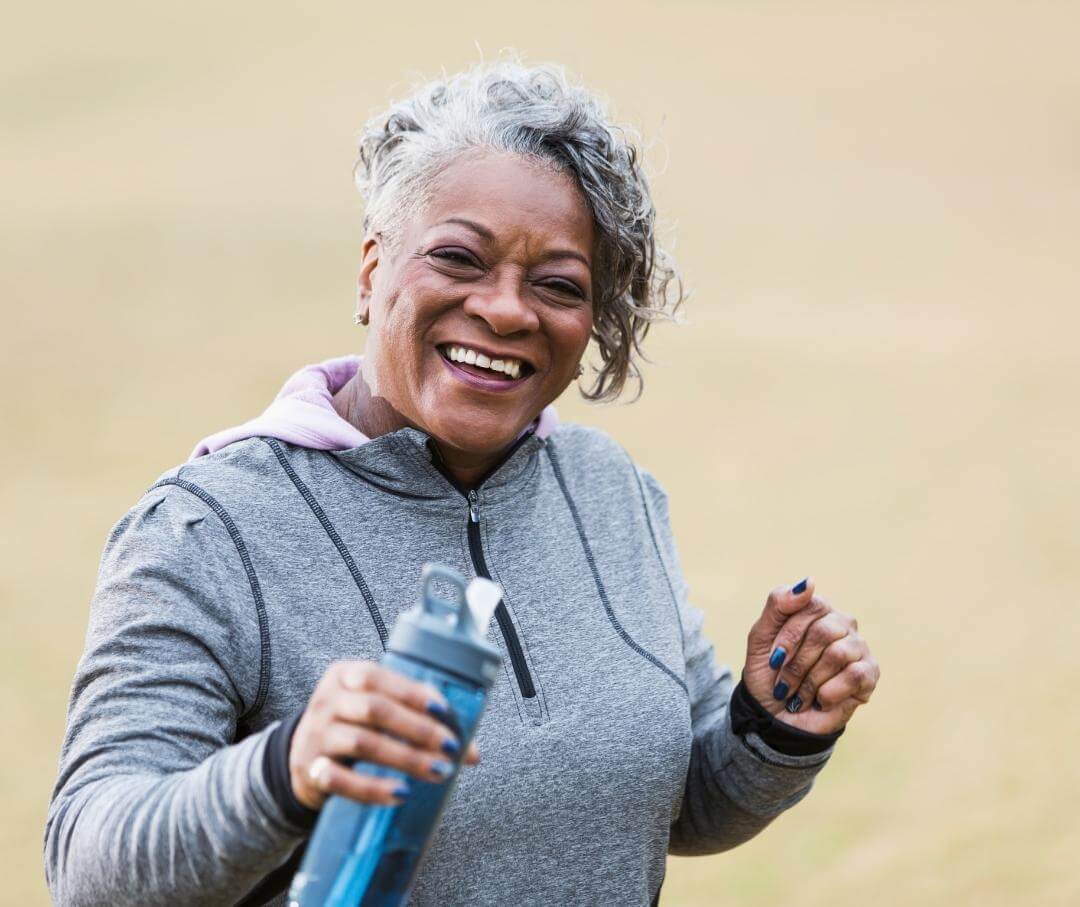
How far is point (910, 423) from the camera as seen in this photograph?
8977mm

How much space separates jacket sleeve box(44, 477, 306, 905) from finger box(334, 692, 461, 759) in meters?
0.12

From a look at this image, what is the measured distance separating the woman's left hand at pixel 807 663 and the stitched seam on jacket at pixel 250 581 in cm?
69

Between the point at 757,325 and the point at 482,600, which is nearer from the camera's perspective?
the point at 482,600

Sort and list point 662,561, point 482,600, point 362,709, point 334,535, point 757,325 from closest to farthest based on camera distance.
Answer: point 362,709
point 482,600
point 334,535
point 662,561
point 757,325

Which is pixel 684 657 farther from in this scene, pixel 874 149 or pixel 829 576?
pixel 874 149

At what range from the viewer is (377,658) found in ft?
5.49

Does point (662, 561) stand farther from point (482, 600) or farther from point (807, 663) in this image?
point (482, 600)

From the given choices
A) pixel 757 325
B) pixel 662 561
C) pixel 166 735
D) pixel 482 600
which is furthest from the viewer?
pixel 757 325

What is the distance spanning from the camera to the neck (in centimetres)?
190

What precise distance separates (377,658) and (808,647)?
0.63m

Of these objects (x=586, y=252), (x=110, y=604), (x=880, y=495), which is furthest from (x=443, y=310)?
(x=880, y=495)

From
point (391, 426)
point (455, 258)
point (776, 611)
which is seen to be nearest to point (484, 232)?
point (455, 258)

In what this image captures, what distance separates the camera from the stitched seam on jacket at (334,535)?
1700 millimetres

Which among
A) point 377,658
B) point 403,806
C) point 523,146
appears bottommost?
point 403,806
